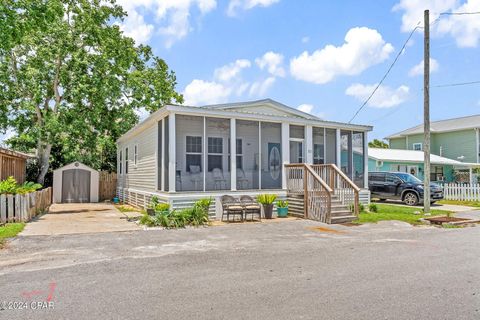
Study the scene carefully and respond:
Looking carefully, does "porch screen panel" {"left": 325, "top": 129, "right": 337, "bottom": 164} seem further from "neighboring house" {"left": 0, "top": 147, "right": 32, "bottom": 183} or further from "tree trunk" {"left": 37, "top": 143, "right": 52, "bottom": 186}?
"tree trunk" {"left": 37, "top": 143, "right": 52, "bottom": 186}

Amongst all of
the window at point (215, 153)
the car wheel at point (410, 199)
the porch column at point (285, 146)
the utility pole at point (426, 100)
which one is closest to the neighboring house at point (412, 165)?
the car wheel at point (410, 199)

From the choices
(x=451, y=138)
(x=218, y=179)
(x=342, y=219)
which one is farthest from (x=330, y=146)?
(x=451, y=138)

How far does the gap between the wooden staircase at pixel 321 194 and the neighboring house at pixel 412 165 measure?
1046cm

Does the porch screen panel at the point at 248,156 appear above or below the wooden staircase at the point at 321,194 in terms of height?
above

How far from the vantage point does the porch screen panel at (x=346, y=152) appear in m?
15.5

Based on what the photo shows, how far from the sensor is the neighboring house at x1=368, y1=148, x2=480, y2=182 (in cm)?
2328

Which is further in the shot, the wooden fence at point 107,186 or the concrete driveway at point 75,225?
the wooden fence at point 107,186

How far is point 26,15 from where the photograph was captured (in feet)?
43.9

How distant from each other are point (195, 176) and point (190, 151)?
925mm

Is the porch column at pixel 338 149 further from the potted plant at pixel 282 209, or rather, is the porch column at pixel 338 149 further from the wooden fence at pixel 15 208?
the wooden fence at pixel 15 208

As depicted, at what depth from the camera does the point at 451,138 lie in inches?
1235

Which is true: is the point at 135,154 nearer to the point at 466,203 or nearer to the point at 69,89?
the point at 69,89

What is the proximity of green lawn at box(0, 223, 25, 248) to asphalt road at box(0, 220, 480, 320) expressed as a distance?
44 cm

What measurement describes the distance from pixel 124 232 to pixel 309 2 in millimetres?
10690
